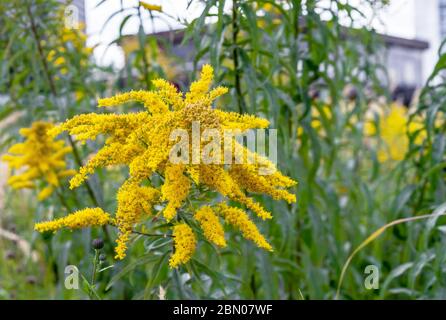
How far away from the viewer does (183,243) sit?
97cm

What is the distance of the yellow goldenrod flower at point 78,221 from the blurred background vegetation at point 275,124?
11.0 inches

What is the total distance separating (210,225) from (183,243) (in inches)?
1.9

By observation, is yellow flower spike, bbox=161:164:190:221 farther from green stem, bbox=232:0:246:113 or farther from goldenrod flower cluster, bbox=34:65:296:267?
green stem, bbox=232:0:246:113

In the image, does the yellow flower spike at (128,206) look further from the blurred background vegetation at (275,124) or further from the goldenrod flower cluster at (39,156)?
the goldenrod flower cluster at (39,156)

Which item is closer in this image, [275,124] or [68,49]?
[275,124]

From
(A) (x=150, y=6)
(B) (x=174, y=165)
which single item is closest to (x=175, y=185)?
(B) (x=174, y=165)

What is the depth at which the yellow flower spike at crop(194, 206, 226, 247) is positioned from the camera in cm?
Result: 96

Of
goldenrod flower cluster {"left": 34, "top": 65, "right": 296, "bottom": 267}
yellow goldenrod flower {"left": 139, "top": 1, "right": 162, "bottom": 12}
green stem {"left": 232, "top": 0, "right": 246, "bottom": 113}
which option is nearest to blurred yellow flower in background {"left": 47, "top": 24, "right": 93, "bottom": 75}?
yellow goldenrod flower {"left": 139, "top": 1, "right": 162, "bottom": 12}

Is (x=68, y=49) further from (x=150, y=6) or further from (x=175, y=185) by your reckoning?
(x=175, y=185)

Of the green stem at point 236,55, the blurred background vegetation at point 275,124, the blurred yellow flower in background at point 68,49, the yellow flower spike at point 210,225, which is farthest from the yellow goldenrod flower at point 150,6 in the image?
the yellow flower spike at point 210,225

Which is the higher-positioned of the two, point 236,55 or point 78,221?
point 236,55

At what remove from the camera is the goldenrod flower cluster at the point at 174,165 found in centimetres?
95
